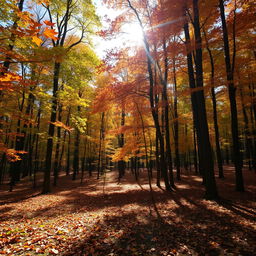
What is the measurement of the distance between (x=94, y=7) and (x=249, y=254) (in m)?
15.7

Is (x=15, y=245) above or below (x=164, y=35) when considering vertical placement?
below

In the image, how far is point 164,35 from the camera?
29.3ft

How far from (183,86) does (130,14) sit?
9.73 metres

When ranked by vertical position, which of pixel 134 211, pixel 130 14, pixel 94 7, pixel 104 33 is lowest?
pixel 134 211

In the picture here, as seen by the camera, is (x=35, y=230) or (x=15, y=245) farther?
(x=35, y=230)

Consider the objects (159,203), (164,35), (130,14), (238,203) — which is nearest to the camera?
(238,203)

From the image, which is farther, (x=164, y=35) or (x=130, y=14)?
(x=130, y=14)

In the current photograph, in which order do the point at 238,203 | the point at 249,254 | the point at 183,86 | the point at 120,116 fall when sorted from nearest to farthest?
the point at 249,254 < the point at 238,203 < the point at 183,86 < the point at 120,116

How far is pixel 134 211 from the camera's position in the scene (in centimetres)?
649

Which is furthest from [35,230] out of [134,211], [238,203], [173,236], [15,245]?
[238,203]

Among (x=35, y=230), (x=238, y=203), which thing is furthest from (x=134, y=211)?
(x=238, y=203)

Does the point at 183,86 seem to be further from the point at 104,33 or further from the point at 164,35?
the point at 104,33

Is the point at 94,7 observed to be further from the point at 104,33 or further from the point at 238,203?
the point at 238,203

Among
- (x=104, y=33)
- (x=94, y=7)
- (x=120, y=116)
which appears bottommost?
(x=120, y=116)
